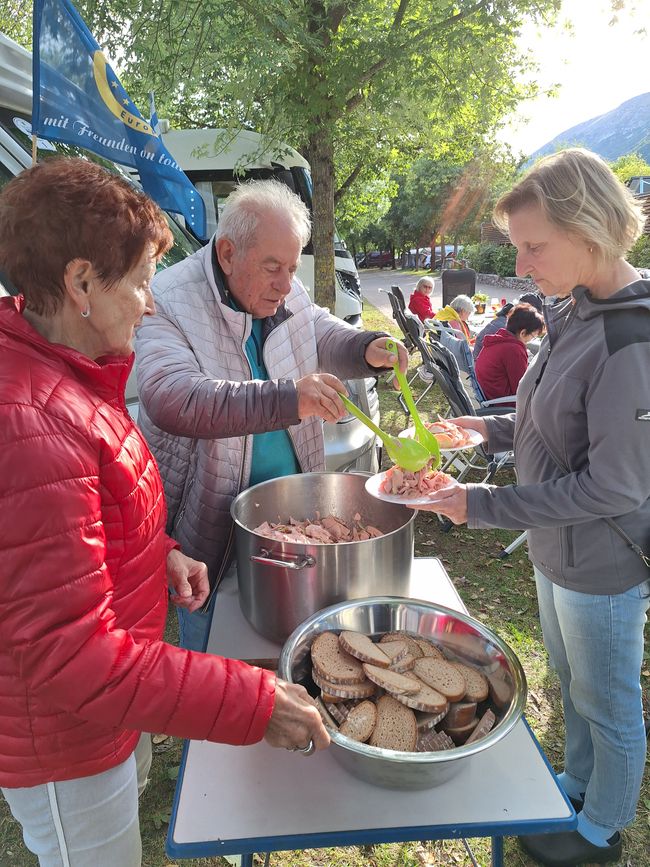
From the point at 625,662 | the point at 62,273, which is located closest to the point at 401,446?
the point at 625,662

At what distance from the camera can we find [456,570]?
4.30 meters

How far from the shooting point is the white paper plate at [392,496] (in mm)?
1662

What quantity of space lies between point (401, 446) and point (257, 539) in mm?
653

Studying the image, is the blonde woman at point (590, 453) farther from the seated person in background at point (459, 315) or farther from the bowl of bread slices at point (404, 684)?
the seated person in background at point (459, 315)

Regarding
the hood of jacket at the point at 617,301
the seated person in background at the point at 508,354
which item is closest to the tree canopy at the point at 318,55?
the seated person in background at the point at 508,354

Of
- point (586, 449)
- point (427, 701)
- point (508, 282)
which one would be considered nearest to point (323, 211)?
point (586, 449)

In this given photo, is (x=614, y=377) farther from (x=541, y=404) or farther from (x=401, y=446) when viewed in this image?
(x=401, y=446)

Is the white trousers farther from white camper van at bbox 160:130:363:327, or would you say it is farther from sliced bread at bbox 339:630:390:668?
white camper van at bbox 160:130:363:327

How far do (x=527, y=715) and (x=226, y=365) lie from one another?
2392 mm

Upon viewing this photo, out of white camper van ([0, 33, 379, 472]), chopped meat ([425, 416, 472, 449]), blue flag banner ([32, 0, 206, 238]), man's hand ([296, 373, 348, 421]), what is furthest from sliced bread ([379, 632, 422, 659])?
blue flag banner ([32, 0, 206, 238])

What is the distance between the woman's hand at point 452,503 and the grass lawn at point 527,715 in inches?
37.3

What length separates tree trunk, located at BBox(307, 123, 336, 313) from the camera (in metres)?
7.08

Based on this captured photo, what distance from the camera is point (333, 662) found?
4.31 ft

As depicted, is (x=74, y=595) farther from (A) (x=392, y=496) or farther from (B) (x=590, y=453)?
(B) (x=590, y=453)
